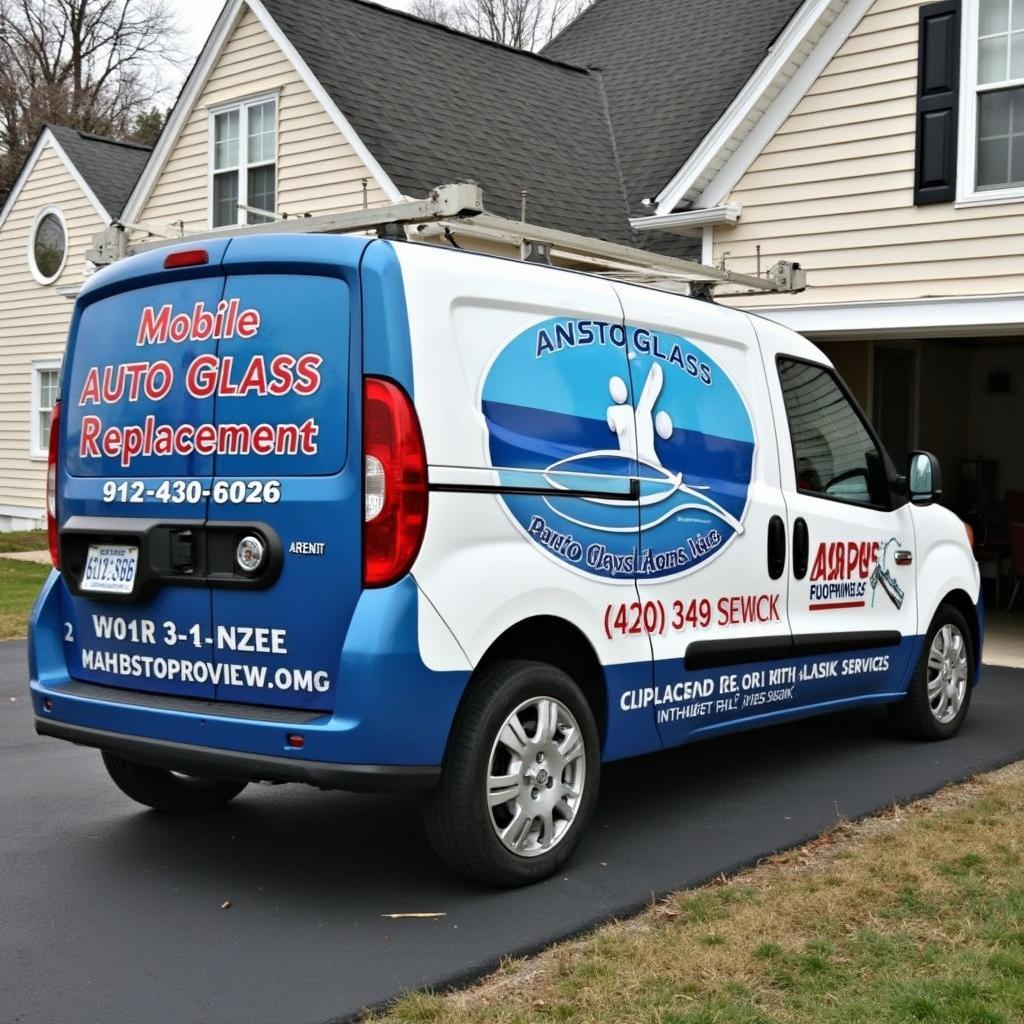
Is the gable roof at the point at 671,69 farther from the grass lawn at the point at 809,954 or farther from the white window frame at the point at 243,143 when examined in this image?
the grass lawn at the point at 809,954

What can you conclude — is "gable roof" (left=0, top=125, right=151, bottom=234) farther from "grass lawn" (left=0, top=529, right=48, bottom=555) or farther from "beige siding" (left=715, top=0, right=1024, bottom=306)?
"beige siding" (left=715, top=0, right=1024, bottom=306)

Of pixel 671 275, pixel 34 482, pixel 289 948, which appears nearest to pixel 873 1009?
pixel 289 948

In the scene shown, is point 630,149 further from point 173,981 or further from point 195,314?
point 173,981

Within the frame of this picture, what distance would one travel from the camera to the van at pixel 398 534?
177 inches

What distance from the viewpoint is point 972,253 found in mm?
11023

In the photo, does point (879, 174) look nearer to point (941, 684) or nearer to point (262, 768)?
point (941, 684)

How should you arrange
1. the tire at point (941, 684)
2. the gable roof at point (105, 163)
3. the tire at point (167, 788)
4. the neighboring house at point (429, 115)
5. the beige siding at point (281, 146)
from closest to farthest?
1. the tire at point (167, 788)
2. the tire at point (941, 684)
3. the neighboring house at point (429, 115)
4. the beige siding at point (281, 146)
5. the gable roof at point (105, 163)

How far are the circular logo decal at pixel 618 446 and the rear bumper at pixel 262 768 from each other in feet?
3.16

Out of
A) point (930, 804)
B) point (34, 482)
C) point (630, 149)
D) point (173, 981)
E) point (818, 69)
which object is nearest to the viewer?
point (173, 981)

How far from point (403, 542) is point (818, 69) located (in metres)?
8.95

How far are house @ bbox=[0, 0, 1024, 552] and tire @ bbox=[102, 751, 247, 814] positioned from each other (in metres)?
2.23

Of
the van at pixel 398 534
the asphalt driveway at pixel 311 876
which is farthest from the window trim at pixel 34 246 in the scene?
the van at pixel 398 534

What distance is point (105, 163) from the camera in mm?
21984

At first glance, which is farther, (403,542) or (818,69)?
(818,69)
